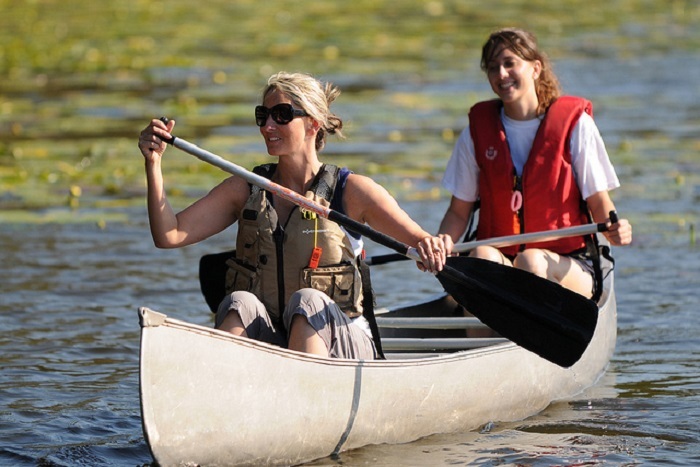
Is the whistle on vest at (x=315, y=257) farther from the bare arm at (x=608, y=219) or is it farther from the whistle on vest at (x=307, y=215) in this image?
the bare arm at (x=608, y=219)

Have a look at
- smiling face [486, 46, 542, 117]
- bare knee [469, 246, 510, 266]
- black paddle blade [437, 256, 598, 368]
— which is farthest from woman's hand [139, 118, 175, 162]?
smiling face [486, 46, 542, 117]

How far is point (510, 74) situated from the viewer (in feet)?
19.4

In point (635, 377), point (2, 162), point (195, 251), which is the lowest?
point (635, 377)

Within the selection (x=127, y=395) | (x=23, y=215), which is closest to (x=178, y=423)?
(x=127, y=395)

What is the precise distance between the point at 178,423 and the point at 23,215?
532 centimetres

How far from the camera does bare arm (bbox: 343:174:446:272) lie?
15.9ft

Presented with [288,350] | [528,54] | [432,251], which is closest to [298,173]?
[432,251]

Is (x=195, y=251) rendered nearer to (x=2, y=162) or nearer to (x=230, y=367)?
(x=2, y=162)

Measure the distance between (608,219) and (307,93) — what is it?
4.97 ft

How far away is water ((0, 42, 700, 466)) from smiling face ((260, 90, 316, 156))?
3.65 ft

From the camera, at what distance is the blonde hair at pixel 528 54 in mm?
5949

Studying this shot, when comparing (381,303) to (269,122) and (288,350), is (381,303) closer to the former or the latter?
(269,122)

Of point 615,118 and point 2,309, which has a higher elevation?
point 615,118

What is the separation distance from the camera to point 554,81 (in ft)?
20.2
